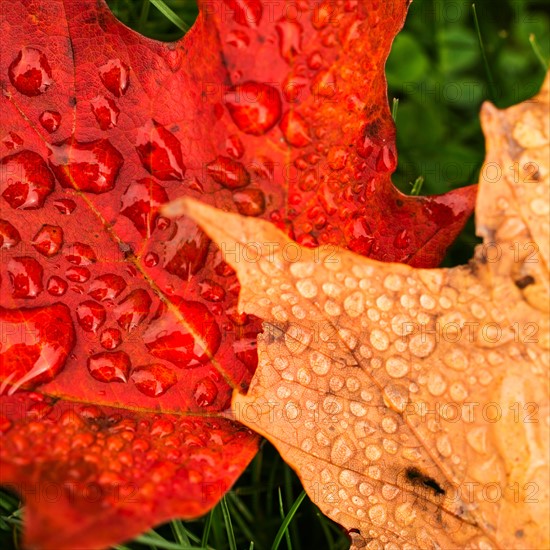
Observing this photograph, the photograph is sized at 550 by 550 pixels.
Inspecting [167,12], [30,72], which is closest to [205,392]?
[30,72]

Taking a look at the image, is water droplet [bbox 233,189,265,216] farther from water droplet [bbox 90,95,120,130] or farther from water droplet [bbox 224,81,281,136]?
water droplet [bbox 90,95,120,130]

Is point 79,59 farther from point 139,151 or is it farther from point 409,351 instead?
point 409,351

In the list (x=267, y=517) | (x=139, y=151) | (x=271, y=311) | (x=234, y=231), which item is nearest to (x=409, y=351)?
(x=271, y=311)

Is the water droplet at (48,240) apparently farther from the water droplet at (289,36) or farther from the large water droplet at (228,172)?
the water droplet at (289,36)

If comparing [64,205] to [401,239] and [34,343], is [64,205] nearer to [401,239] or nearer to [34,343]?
[34,343]

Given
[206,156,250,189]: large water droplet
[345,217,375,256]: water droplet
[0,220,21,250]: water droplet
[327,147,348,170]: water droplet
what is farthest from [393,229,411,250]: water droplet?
[0,220,21,250]: water droplet

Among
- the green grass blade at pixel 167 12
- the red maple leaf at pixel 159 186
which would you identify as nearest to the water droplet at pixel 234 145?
the red maple leaf at pixel 159 186
